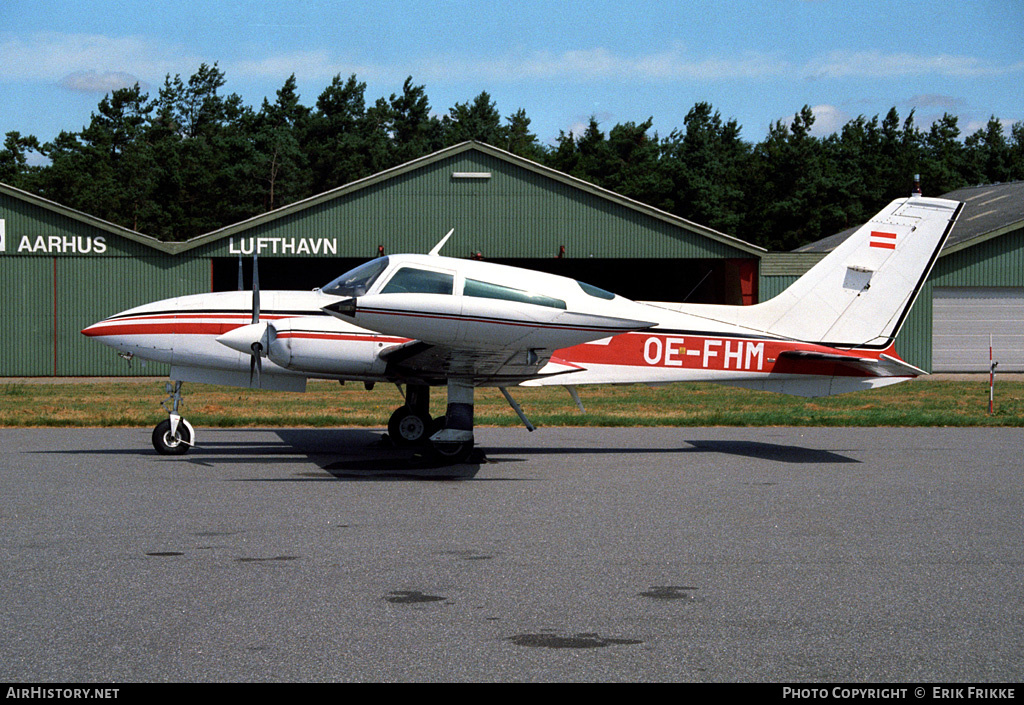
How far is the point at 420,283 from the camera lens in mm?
11789

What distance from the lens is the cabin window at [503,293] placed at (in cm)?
1168

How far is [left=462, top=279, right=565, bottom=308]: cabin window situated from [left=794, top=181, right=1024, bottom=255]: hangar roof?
17635mm

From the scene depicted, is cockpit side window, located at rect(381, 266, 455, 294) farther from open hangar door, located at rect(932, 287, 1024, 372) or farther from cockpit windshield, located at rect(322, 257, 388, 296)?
open hangar door, located at rect(932, 287, 1024, 372)

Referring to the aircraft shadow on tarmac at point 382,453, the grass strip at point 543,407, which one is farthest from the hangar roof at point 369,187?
the aircraft shadow on tarmac at point 382,453

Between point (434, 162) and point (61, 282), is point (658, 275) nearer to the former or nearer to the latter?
point (434, 162)

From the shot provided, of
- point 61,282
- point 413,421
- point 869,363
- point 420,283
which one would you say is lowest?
point 413,421

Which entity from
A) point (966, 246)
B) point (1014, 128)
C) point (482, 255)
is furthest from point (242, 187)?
point (1014, 128)

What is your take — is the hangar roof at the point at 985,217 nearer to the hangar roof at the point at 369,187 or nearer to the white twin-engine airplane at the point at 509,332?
the hangar roof at the point at 369,187

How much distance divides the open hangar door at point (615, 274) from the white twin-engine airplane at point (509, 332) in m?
19.9

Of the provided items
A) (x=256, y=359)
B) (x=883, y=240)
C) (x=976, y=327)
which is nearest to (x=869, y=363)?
(x=883, y=240)

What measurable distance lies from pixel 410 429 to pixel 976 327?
82.3 ft

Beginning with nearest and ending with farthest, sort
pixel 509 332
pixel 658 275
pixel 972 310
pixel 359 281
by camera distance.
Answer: pixel 509 332, pixel 359 281, pixel 972 310, pixel 658 275

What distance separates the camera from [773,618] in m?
5.92

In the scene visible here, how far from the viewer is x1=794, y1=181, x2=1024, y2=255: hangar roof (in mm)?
32625
